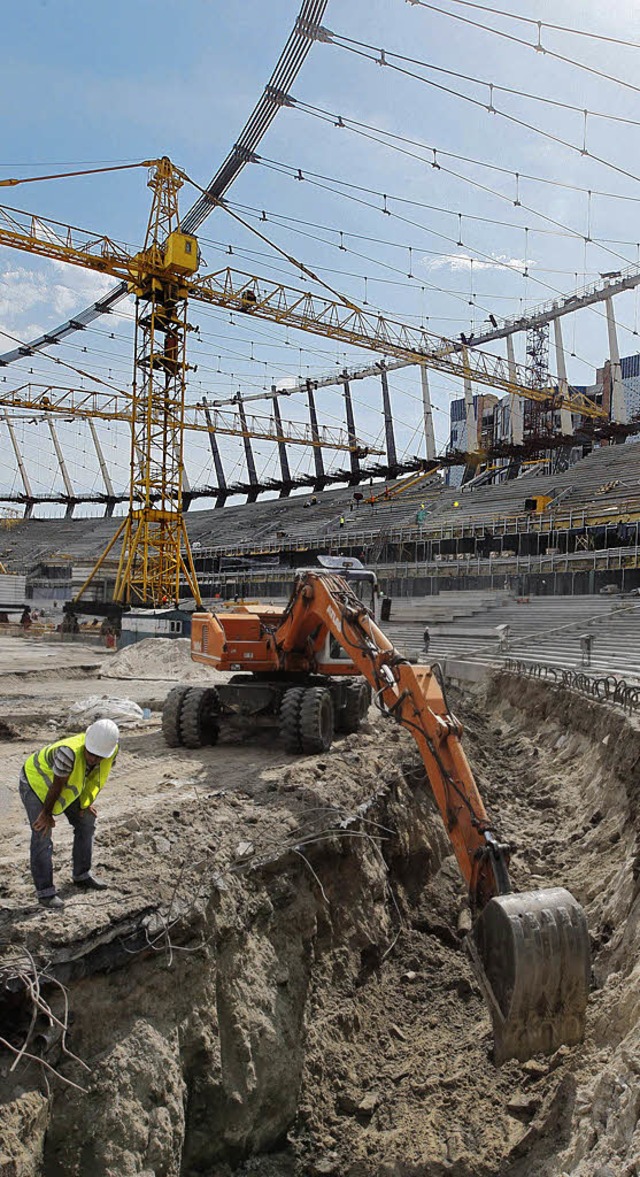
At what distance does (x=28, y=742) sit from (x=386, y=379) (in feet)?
203

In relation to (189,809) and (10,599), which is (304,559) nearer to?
(10,599)

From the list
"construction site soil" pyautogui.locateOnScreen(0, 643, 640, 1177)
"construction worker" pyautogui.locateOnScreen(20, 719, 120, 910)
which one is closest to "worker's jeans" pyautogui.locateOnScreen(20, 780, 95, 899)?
"construction worker" pyautogui.locateOnScreen(20, 719, 120, 910)

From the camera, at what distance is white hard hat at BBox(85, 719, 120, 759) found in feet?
17.0

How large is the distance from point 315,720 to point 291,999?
4667 millimetres

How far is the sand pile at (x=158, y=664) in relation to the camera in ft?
77.2

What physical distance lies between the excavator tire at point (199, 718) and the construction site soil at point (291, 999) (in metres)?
2.20

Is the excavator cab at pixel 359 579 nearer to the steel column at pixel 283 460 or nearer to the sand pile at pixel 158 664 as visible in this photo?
the sand pile at pixel 158 664

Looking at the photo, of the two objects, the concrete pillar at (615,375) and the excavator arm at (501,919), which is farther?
the concrete pillar at (615,375)

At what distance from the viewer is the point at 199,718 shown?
1202cm

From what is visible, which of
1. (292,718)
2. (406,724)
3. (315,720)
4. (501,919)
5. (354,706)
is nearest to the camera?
(501,919)

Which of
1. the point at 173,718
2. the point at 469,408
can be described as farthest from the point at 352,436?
the point at 173,718

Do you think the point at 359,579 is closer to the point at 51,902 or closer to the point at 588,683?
the point at 588,683

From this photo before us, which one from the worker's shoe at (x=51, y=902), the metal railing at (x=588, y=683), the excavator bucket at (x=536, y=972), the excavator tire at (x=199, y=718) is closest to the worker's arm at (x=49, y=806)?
the worker's shoe at (x=51, y=902)

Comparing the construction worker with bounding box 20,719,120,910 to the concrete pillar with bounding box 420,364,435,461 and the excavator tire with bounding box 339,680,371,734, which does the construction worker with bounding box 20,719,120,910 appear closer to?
the excavator tire with bounding box 339,680,371,734
